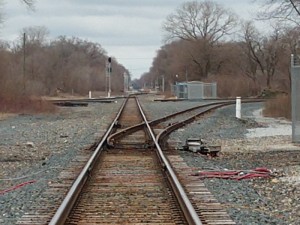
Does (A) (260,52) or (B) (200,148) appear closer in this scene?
(B) (200,148)

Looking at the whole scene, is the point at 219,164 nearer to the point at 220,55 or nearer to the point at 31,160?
the point at 31,160

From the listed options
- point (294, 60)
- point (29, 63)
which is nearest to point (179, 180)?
point (294, 60)

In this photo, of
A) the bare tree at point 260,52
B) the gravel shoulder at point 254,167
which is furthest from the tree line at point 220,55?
the gravel shoulder at point 254,167

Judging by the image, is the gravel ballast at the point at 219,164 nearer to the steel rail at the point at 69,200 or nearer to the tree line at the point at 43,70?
the steel rail at the point at 69,200

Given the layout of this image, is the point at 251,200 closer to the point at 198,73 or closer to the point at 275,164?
the point at 275,164

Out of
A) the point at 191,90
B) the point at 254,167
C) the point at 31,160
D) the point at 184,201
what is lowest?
the point at 31,160

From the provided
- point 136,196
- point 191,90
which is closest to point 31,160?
point 136,196

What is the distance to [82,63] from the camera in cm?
15312

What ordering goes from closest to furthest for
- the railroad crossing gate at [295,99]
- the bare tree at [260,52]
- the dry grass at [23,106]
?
the railroad crossing gate at [295,99], the dry grass at [23,106], the bare tree at [260,52]

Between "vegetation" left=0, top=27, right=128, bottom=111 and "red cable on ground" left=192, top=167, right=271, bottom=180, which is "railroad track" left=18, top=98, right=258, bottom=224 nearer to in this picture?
"red cable on ground" left=192, top=167, right=271, bottom=180

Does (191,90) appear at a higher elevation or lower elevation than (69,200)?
higher

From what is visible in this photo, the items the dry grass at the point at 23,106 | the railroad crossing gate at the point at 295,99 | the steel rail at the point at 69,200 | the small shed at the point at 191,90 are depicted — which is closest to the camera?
the steel rail at the point at 69,200

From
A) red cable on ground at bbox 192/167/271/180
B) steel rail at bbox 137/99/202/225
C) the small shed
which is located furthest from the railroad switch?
the small shed

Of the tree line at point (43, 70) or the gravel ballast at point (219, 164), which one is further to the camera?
the tree line at point (43, 70)
